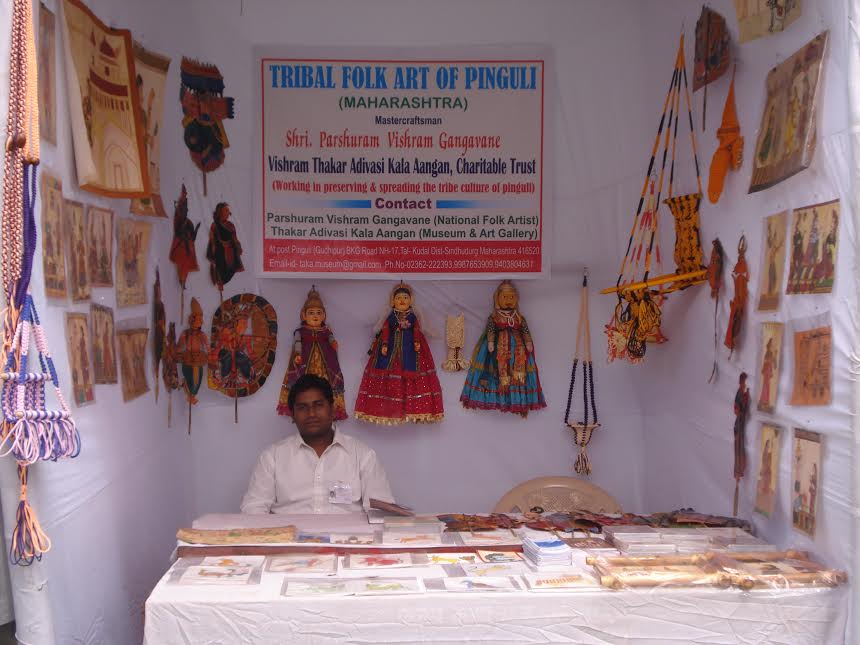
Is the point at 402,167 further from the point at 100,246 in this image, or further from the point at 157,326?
the point at 100,246

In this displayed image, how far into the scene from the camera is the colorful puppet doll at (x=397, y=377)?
16.3 feet

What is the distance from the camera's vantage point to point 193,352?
495 centimetres

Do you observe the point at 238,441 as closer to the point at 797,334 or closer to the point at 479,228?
the point at 479,228

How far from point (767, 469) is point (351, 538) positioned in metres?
1.63

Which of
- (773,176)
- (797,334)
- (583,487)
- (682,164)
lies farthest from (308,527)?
(682,164)

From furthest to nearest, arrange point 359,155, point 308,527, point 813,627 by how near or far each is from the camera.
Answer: point 359,155, point 308,527, point 813,627

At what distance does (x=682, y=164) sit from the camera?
4.57 metres

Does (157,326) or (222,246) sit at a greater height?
(222,246)

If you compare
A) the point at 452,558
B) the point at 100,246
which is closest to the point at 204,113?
the point at 100,246

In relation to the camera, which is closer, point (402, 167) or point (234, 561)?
point (234, 561)

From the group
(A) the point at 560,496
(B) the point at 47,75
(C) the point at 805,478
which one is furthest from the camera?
(A) the point at 560,496

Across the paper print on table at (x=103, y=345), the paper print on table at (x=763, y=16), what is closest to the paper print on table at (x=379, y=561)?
the paper print on table at (x=103, y=345)

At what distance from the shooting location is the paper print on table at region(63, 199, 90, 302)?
10.3 ft

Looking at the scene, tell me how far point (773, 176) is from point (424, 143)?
7.05 feet
